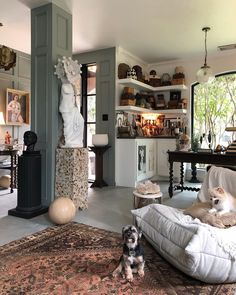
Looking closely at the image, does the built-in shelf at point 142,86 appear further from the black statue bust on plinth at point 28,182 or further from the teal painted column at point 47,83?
the black statue bust on plinth at point 28,182

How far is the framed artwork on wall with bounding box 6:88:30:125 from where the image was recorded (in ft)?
18.1

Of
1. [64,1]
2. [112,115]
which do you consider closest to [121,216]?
[112,115]

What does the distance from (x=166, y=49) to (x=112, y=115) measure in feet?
5.83

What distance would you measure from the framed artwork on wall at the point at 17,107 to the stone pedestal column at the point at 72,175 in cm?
252

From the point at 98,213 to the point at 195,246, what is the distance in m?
1.94

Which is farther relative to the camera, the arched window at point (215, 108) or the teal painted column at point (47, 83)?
the arched window at point (215, 108)

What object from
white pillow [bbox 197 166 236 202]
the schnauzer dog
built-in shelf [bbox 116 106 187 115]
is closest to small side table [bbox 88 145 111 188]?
built-in shelf [bbox 116 106 187 115]

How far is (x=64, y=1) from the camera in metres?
3.55

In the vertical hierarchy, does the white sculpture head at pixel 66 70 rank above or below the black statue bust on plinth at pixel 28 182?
above

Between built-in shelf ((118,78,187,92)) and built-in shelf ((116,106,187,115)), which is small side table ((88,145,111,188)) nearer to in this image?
built-in shelf ((116,106,187,115))

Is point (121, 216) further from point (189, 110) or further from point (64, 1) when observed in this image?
point (189, 110)

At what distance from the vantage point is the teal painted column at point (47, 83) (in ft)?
11.9

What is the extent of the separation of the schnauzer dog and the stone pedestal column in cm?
175

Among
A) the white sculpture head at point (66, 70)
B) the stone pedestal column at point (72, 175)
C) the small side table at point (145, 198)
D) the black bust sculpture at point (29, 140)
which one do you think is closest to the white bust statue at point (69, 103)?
the white sculpture head at point (66, 70)
